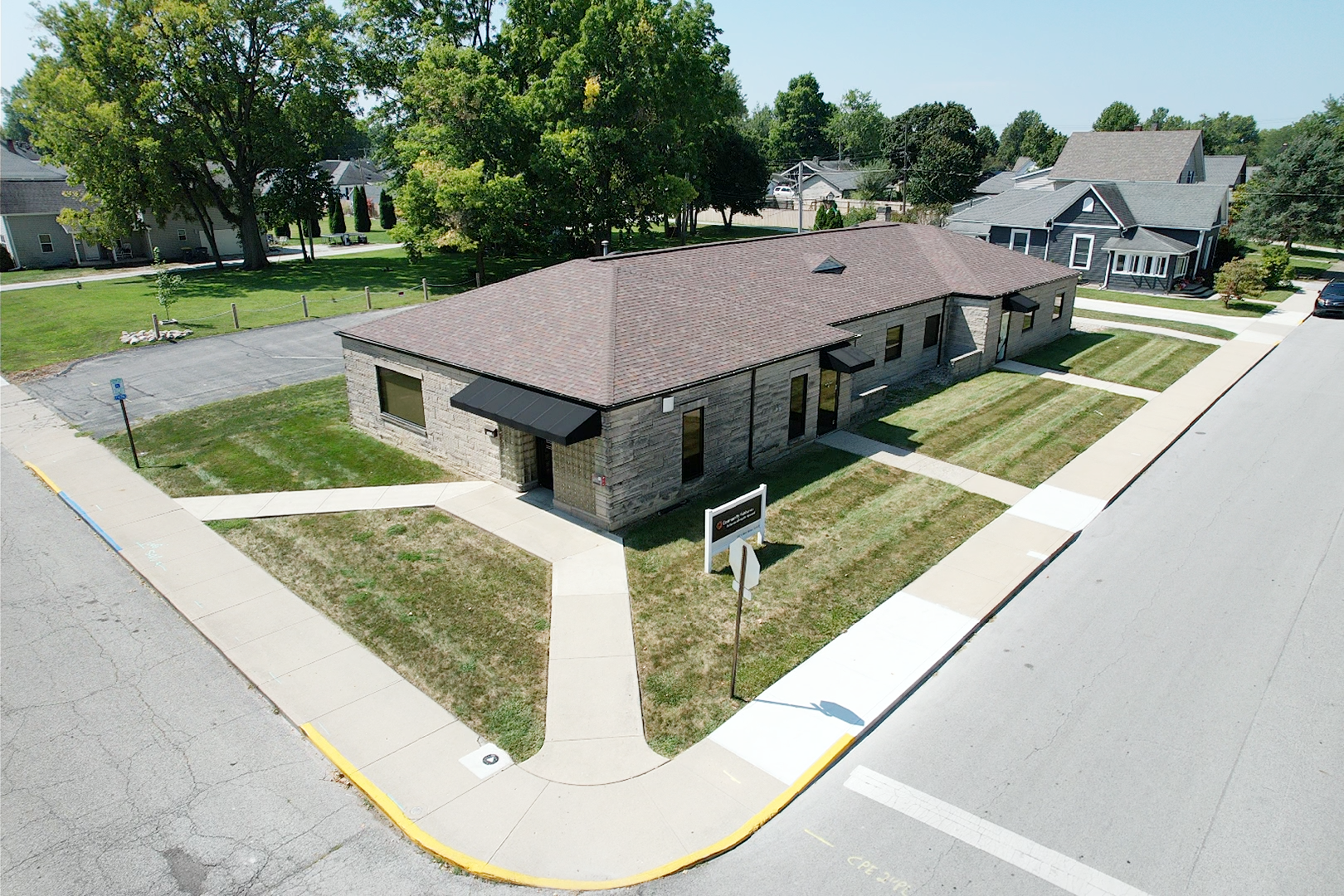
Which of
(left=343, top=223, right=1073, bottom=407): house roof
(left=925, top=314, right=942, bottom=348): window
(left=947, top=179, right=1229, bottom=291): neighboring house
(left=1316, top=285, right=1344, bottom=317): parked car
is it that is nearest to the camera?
(left=343, top=223, right=1073, bottom=407): house roof

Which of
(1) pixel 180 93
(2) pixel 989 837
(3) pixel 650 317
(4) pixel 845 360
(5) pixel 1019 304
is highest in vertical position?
(1) pixel 180 93

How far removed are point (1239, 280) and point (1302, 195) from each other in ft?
56.6

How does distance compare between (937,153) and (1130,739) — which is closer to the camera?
(1130,739)

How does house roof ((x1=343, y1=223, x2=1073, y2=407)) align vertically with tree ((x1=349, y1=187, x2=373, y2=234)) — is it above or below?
below

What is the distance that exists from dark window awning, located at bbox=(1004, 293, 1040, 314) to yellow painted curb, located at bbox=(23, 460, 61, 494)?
90.2 ft

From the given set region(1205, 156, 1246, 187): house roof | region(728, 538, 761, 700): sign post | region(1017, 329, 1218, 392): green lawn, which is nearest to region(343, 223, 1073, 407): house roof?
region(1017, 329, 1218, 392): green lawn

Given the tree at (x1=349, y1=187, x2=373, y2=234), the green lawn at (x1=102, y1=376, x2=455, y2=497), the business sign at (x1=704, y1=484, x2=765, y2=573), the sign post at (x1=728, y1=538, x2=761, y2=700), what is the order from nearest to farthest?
the sign post at (x1=728, y1=538, x2=761, y2=700)
the business sign at (x1=704, y1=484, x2=765, y2=573)
the green lawn at (x1=102, y1=376, x2=455, y2=497)
the tree at (x1=349, y1=187, x2=373, y2=234)

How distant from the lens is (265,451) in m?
19.7

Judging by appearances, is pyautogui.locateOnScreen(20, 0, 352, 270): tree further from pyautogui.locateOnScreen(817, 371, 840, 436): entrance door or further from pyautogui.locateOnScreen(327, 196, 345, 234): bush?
pyautogui.locateOnScreen(817, 371, 840, 436): entrance door

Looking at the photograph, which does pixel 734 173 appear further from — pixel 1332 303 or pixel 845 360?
pixel 845 360

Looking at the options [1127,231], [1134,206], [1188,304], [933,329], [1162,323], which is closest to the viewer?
[933,329]

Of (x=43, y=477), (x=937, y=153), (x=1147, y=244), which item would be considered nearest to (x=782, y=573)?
(x=43, y=477)

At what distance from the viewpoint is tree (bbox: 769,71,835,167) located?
120812 millimetres

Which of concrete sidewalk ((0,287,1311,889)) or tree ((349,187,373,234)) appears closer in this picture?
concrete sidewalk ((0,287,1311,889))
